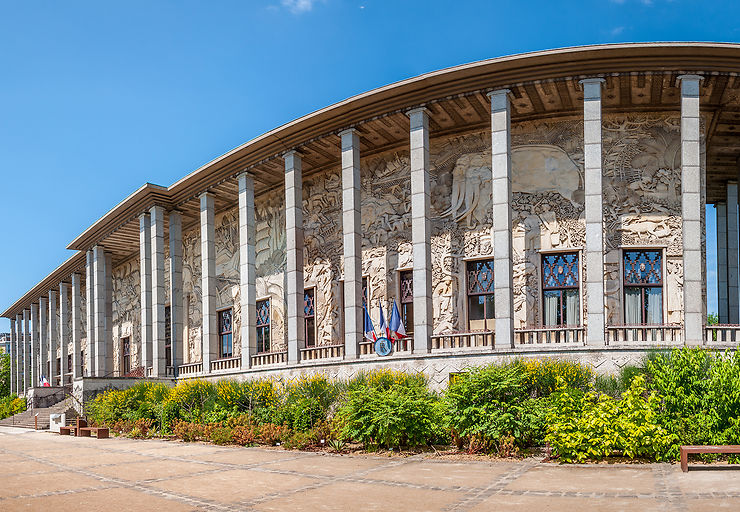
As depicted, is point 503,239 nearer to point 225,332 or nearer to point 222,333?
point 225,332

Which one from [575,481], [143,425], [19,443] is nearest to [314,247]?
[143,425]

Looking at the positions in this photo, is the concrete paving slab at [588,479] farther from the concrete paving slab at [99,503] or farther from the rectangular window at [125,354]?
the rectangular window at [125,354]

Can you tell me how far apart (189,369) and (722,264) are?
23067 millimetres

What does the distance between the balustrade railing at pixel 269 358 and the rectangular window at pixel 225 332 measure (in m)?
5.30

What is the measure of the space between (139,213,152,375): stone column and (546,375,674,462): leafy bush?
23422 mm

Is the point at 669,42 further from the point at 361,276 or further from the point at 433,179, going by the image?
the point at 361,276

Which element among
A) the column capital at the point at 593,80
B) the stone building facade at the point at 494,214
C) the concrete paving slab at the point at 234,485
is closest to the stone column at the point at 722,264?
the stone building facade at the point at 494,214

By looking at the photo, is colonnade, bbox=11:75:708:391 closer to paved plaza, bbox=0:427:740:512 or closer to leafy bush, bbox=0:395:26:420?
leafy bush, bbox=0:395:26:420

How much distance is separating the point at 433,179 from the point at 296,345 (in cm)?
752

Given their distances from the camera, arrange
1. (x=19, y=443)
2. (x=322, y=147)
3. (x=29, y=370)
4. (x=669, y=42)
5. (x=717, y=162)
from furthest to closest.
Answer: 1. (x=29, y=370)
2. (x=717, y=162)
3. (x=322, y=147)
4. (x=19, y=443)
5. (x=669, y=42)

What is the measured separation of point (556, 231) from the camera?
858 inches

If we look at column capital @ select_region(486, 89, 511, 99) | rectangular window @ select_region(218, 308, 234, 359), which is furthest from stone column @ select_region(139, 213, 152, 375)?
column capital @ select_region(486, 89, 511, 99)

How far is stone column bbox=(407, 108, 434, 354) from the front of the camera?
68.7 ft

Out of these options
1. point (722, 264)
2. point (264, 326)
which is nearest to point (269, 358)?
point (264, 326)
